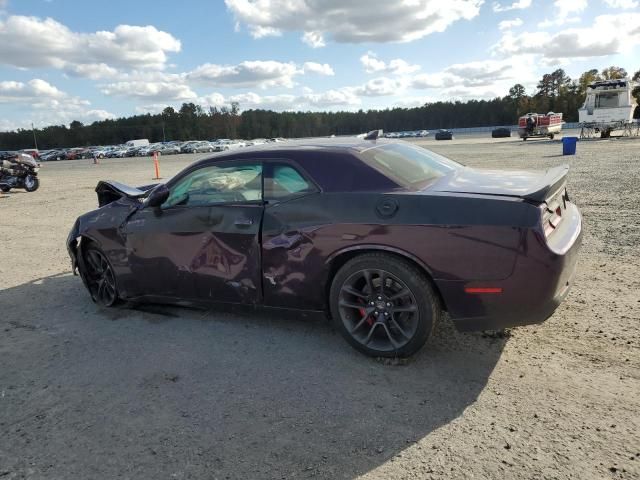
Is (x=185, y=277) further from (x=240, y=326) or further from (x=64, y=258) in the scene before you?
(x=64, y=258)

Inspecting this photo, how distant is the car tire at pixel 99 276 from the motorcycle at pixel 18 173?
48.8 ft

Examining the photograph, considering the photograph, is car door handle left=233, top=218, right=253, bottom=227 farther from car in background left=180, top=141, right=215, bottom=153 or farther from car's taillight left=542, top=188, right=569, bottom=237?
car in background left=180, top=141, right=215, bottom=153

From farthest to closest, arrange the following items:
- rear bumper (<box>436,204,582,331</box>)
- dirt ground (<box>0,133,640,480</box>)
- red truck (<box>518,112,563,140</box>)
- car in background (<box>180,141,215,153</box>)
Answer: car in background (<box>180,141,215,153</box>) → red truck (<box>518,112,563,140</box>) → rear bumper (<box>436,204,582,331</box>) → dirt ground (<box>0,133,640,480</box>)

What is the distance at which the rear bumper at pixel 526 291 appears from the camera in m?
2.98

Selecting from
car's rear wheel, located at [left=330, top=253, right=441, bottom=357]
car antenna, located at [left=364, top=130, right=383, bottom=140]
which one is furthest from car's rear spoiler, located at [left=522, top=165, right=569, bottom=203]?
car antenna, located at [left=364, top=130, right=383, bottom=140]

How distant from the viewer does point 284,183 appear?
3.87 m

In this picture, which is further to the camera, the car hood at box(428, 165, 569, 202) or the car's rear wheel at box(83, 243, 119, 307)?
the car's rear wheel at box(83, 243, 119, 307)

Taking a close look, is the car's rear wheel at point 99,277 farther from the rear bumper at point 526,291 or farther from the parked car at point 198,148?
the parked car at point 198,148

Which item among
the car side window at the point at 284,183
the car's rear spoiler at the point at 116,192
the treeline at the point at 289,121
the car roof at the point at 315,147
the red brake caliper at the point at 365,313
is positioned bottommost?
the red brake caliper at the point at 365,313

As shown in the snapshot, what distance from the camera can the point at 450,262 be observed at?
10.4ft

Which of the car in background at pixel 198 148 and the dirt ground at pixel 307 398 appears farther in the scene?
the car in background at pixel 198 148

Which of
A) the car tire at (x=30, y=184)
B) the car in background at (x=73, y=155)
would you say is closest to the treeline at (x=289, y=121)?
the car in background at (x=73, y=155)

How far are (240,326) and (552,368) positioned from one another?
256cm

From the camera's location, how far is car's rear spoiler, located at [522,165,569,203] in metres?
3.08
